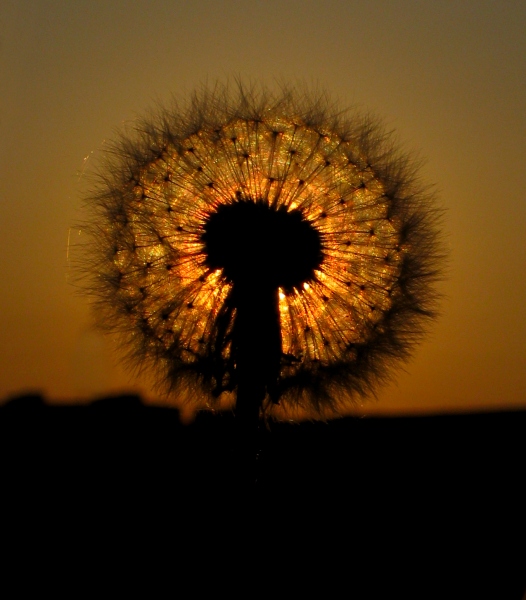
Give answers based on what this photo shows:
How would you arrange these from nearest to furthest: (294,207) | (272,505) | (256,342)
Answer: (272,505) < (256,342) < (294,207)

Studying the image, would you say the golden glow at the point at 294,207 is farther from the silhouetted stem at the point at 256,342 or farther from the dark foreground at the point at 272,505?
the dark foreground at the point at 272,505

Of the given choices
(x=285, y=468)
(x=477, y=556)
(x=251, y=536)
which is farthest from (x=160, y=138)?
(x=477, y=556)

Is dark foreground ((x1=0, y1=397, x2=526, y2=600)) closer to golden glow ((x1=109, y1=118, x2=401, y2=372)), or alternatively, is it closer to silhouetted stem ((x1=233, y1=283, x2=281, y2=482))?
silhouetted stem ((x1=233, y1=283, x2=281, y2=482))

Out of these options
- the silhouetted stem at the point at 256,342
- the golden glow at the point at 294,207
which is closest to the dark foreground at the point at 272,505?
the silhouetted stem at the point at 256,342

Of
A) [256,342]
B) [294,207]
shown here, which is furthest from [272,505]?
[294,207]

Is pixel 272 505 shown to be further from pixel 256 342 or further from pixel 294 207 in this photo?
pixel 294 207
